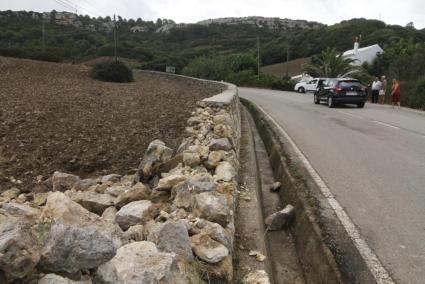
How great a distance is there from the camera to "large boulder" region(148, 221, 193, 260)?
11.3ft

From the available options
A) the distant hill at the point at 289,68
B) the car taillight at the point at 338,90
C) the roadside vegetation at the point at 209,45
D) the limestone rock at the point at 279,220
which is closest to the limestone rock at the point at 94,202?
the limestone rock at the point at 279,220

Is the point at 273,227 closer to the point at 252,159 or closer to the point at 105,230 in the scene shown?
the point at 105,230

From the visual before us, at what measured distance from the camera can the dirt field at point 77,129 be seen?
7.57 metres

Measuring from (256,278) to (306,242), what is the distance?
1236mm

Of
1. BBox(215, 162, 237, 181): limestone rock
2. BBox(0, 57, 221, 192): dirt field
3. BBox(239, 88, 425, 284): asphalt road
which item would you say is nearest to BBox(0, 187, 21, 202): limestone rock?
BBox(0, 57, 221, 192): dirt field

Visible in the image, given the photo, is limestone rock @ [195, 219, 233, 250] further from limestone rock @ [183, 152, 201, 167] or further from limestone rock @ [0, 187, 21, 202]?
limestone rock @ [0, 187, 21, 202]

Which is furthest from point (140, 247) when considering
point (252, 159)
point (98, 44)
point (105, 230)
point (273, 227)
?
point (98, 44)

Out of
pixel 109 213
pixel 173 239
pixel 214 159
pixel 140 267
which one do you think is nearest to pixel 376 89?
pixel 214 159

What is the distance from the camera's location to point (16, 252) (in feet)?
7.66

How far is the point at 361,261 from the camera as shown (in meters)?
4.33

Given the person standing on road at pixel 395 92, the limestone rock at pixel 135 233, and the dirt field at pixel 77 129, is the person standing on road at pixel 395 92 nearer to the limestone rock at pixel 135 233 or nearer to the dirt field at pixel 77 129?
the dirt field at pixel 77 129

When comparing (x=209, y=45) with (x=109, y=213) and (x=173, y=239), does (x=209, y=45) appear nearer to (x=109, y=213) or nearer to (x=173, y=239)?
(x=109, y=213)

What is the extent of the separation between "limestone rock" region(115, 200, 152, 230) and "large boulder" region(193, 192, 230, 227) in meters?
0.50

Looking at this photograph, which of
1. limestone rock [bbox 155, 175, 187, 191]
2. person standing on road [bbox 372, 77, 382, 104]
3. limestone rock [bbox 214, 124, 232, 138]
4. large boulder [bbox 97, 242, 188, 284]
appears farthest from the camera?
person standing on road [bbox 372, 77, 382, 104]
